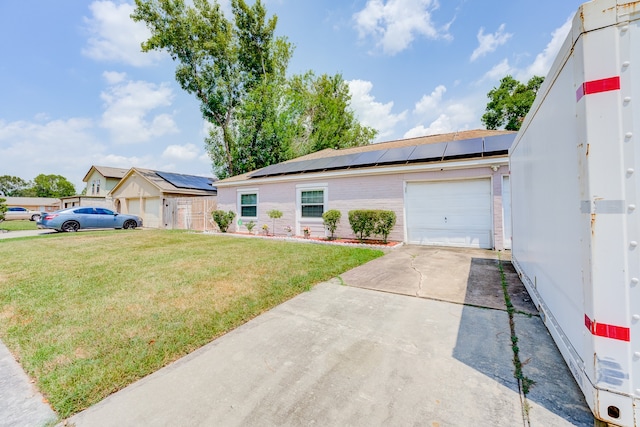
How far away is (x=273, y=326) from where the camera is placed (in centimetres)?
300

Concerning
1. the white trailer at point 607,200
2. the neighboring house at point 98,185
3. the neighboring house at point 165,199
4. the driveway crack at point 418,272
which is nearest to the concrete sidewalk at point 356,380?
the white trailer at point 607,200

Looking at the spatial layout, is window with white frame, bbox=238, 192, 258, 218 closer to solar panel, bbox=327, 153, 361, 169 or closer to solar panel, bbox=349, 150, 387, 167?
solar panel, bbox=327, 153, 361, 169

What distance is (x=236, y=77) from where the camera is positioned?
21359 mm

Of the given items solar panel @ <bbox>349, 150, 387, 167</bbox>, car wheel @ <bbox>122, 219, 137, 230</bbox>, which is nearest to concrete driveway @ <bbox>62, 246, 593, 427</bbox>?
solar panel @ <bbox>349, 150, 387, 167</bbox>

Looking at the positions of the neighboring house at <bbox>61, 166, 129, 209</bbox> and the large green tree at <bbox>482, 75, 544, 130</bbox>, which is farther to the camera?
the neighboring house at <bbox>61, 166, 129, 209</bbox>

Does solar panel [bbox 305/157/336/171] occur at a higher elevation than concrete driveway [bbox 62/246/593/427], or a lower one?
higher

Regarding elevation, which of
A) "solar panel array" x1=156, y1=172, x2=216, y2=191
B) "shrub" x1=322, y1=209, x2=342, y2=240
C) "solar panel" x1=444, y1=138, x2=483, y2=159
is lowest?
"shrub" x1=322, y1=209, x2=342, y2=240

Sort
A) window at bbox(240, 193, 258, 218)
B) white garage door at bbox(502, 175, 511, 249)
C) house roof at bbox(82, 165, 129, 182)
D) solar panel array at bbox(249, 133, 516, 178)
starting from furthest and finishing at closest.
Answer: house roof at bbox(82, 165, 129, 182)
window at bbox(240, 193, 258, 218)
solar panel array at bbox(249, 133, 516, 178)
white garage door at bbox(502, 175, 511, 249)

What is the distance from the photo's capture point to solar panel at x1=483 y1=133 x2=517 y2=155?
24.5ft

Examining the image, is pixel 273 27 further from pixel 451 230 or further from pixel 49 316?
pixel 49 316

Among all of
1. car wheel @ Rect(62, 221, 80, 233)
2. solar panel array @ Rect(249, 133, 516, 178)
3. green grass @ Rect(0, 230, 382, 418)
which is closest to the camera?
green grass @ Rect(0, 230, 382, 418)

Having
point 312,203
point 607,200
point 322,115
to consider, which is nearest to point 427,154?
point 312,203

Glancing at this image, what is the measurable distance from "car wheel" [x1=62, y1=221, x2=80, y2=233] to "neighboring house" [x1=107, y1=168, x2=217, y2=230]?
14.8ft

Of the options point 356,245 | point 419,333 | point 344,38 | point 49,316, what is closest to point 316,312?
point 419,333
